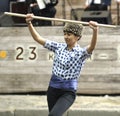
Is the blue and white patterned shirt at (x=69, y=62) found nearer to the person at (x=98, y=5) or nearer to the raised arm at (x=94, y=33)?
the raised arm at (x=94, y=33)

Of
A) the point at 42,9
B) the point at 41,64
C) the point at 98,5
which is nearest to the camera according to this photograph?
the point at 41,64

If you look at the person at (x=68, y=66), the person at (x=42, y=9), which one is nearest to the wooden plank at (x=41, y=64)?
the person at (x=42, y=9)

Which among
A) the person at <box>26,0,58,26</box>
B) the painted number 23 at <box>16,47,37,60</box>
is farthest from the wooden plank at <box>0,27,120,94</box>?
the person at <box>26,0,58,26</box>

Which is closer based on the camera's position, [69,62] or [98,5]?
[69,62]

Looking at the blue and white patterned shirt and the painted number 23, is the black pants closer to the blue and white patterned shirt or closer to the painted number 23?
the blue and white patterned shirt

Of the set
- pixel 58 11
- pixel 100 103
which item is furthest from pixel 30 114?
pixel 58 11

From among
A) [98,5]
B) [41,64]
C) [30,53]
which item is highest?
[98,5]

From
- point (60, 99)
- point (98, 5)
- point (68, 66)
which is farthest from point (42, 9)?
point (60, 99)

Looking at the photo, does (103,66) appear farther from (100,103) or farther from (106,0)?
(106,0)

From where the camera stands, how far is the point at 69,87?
5.45 m

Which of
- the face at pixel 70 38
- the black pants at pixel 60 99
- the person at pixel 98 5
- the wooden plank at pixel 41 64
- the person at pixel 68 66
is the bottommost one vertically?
the wooden plank at pixel 41 64

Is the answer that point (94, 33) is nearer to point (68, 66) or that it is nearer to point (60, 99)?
point (68, 66)

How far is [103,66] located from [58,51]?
10.6 ft

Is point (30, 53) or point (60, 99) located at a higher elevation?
point (60, 99)
